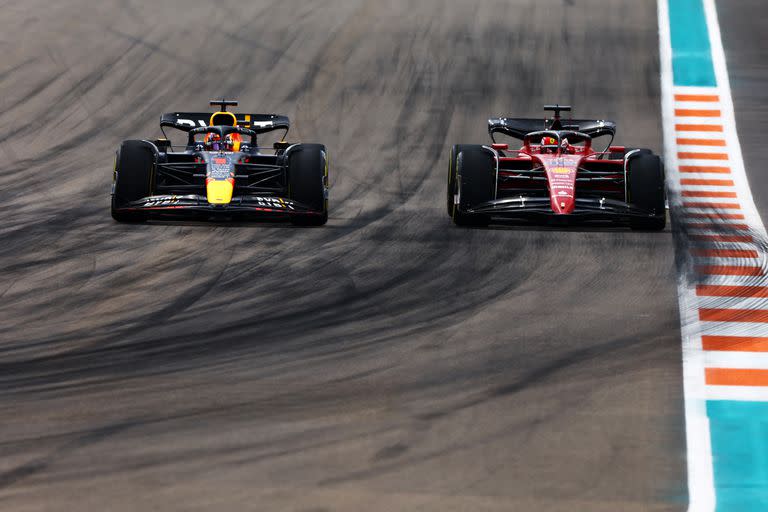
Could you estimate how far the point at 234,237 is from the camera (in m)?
17.2

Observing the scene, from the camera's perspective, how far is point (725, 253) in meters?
17.2

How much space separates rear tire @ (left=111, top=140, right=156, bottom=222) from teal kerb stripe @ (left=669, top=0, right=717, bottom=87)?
1222 centimetres

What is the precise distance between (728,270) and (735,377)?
3.54 meters

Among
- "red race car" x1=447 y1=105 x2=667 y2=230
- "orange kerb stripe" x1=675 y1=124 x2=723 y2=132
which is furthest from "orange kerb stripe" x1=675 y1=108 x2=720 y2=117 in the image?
"red race car" x1=447 y1=105 x2=667 y2=230

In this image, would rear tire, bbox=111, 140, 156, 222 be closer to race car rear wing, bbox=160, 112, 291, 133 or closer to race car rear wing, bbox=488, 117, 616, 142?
race car rear wing, bbox=160, 112, 291, 133

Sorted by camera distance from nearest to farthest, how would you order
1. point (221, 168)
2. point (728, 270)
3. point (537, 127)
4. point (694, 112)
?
point (728, 270), point (221, 168), point (537, 127), point (694, 112)

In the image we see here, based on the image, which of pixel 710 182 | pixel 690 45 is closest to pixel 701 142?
pixel 710 182

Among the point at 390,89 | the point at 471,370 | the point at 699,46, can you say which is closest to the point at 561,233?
the point at 471,370

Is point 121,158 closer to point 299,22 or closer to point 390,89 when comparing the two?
point 390,89

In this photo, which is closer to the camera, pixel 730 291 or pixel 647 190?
pixel 730 291

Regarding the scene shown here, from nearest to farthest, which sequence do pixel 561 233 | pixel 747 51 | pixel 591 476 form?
pixel 591 476, pixel 561 233, pixel 747 51

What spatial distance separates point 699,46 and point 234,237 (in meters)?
14.3

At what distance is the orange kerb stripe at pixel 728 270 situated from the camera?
16422 mm

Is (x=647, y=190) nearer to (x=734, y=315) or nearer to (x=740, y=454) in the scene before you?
(x=734, y=315)
